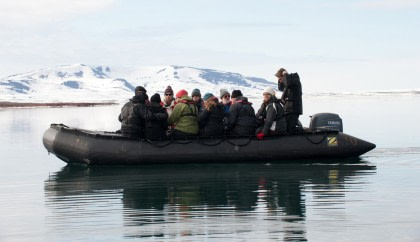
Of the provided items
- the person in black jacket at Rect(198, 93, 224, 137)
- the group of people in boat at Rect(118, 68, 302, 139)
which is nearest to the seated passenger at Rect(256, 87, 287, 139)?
the group of people in boat at Rect(118, 68, 302, 139)

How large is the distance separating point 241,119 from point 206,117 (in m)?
0.82

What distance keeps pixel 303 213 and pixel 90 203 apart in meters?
3.61

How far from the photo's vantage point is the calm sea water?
9.84 metres

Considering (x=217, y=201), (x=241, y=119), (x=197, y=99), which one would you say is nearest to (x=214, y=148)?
(x=241, y=119)

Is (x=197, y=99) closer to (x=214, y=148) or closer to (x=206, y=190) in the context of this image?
(x=214, y=148)

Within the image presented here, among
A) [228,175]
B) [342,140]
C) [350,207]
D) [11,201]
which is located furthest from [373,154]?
[11,201]

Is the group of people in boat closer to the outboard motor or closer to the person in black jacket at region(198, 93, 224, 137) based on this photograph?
the person in black jacket at region(198, 93, 224, 137)

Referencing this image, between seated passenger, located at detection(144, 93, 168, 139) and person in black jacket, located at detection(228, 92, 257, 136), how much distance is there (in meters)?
1.54

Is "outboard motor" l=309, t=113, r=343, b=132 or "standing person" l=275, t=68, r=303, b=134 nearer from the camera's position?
"standing person" l=275, t=68, r=303, b=134

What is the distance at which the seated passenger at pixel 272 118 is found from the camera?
17828 millimetres

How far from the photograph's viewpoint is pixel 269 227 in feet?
32.9

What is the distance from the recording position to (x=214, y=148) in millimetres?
17859

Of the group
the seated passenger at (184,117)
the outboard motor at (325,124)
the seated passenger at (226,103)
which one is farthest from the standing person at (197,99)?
the outboard motor at (325,124)

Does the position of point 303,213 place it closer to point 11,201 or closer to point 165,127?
point 11,201
